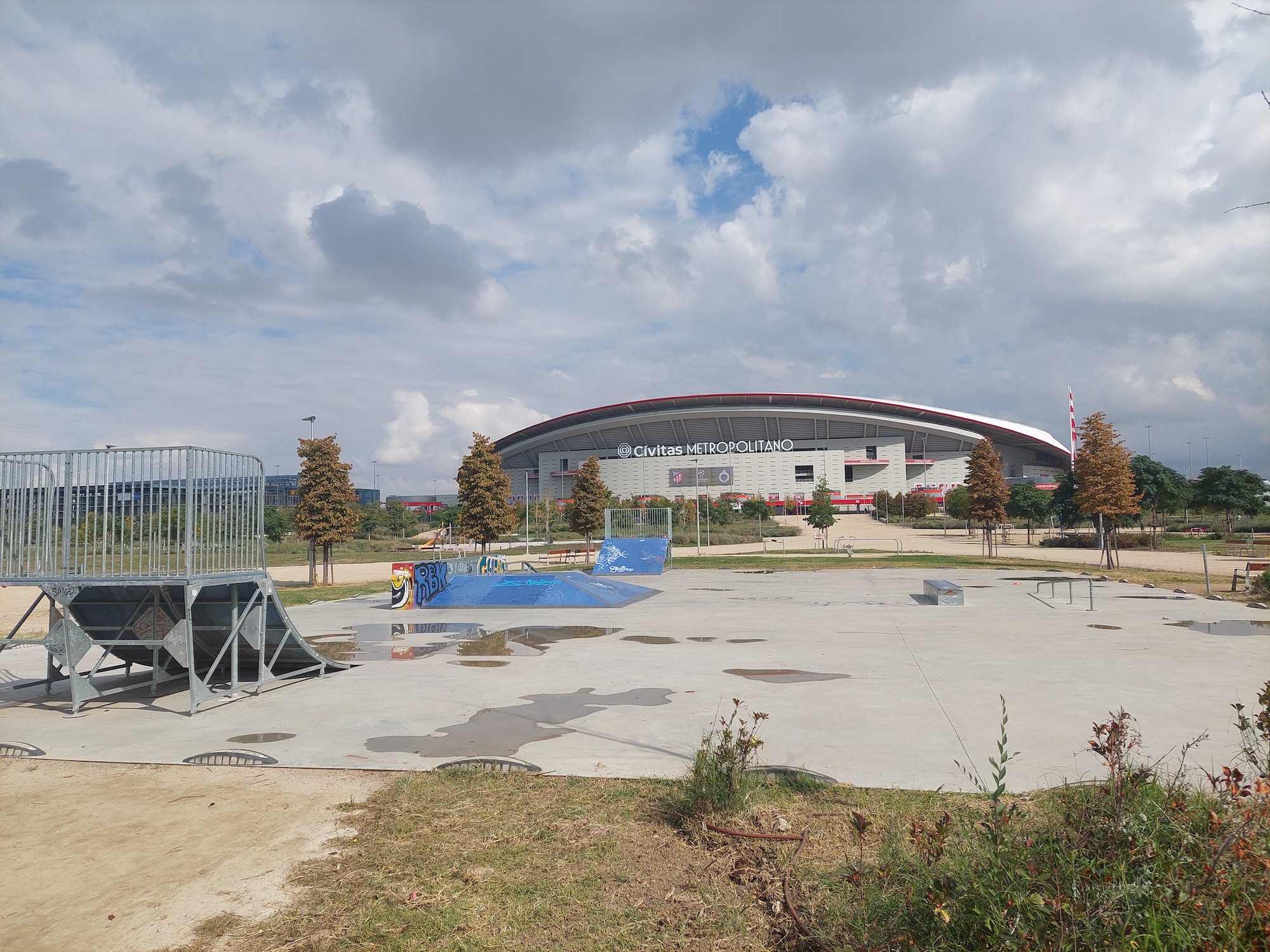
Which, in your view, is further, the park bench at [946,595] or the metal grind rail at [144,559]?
the park bench at [946,595]

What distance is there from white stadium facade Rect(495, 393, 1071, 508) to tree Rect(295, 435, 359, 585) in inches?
2696

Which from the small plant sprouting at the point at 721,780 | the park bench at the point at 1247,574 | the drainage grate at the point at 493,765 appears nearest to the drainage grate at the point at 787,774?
the small plant sprouting at the point at 721,780

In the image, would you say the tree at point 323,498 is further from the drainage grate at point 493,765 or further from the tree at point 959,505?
the tree at point 959,505

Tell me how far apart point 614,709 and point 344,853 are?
4182 mm

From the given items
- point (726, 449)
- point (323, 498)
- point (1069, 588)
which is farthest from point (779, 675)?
point (726, 449)

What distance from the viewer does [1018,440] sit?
361ft

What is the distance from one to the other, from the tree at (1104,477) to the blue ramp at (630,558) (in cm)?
1853

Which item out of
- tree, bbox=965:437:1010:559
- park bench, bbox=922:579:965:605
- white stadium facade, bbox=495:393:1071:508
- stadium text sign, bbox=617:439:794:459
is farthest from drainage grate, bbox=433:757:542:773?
stadium text sign, bbox=617:439:794:459

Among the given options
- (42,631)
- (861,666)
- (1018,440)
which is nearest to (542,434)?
(1018,440)

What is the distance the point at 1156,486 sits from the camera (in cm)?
5175

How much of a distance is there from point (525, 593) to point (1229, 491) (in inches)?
2175

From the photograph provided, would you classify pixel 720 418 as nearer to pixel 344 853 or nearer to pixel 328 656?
pixel 328 656

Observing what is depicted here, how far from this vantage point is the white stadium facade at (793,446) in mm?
104188

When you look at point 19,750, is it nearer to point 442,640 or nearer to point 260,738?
point 260,738
